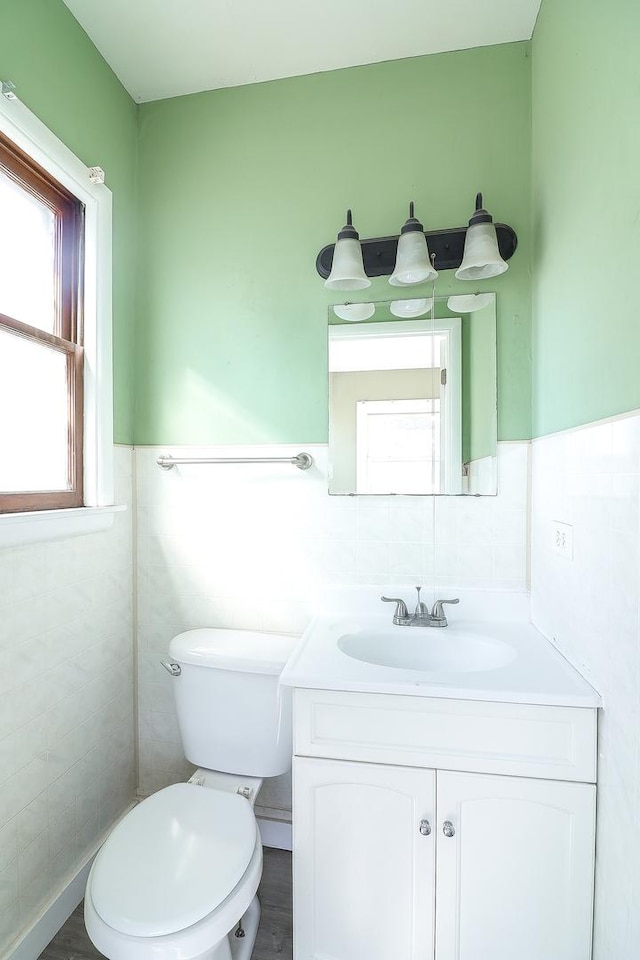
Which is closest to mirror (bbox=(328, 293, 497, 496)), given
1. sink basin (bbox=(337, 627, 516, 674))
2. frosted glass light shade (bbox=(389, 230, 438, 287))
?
frosted glass light shade (bbox=(389, 230, 438, 287))

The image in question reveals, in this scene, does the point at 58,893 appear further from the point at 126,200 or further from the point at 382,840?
the point at 126,200

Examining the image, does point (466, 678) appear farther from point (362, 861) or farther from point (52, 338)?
point (52, 338)

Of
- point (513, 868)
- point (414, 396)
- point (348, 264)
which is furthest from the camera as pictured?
point (414, 396)

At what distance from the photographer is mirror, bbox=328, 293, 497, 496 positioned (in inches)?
58.9

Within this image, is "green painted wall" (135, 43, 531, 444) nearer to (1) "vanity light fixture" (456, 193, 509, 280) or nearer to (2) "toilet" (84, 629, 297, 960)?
(1) "vanity light fixture" (456, 193, 509, 280)

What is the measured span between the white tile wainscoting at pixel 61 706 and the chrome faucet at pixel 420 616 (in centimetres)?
90

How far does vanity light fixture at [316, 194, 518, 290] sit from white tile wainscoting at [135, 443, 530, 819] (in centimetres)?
53

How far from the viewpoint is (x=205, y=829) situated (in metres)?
1.13

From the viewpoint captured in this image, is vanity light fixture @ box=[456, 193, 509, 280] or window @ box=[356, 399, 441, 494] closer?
vanity light fixture @ box=[456, 193, 509, 280]

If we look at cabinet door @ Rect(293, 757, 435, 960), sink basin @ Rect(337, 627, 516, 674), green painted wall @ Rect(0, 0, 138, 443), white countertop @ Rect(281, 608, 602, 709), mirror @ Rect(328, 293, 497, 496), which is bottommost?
cabinet door @ Rect(293, 757, 435, 960)

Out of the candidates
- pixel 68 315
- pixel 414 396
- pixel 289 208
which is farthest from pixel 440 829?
pixel 289 208

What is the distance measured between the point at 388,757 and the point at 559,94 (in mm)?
1680

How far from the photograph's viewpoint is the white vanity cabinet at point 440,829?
1.02 m

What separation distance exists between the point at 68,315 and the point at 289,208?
78 centimetres
